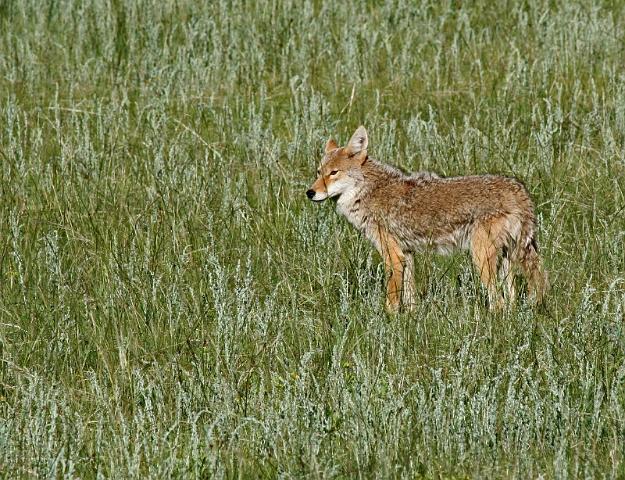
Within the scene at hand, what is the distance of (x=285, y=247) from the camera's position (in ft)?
24.0

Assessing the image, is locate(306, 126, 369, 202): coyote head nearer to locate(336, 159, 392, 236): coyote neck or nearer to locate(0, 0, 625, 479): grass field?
locate(336, 159, 392, 236): coyote neck

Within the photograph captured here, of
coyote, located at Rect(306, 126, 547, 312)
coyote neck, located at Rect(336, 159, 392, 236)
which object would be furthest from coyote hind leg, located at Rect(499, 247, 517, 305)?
coyote neck, located at Rect(336, 159, 392, 236)

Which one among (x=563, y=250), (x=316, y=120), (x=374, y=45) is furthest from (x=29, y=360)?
(x=374, y=45)

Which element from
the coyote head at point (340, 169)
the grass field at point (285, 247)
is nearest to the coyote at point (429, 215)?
the coyote head at point (340, 169)

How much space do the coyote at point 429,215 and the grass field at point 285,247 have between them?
0.16 meters

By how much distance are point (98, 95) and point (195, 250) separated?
366 centimetres

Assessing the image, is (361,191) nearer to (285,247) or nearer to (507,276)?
(285,247)

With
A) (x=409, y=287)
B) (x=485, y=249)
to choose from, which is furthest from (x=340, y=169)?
(x=485, y=249)

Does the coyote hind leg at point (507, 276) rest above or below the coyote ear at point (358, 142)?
below

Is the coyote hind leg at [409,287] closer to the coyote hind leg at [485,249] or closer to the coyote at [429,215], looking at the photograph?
the coyote at [429,215]

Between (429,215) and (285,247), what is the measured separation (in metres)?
0.91

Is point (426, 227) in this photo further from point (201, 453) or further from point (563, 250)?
point (201, 453)

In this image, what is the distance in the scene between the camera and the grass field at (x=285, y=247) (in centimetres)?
479

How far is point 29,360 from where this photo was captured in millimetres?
5910
